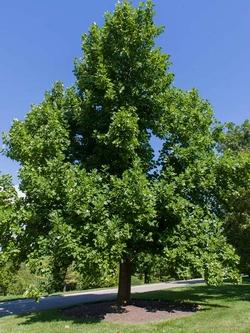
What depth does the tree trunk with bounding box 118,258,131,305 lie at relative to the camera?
16.2 metres

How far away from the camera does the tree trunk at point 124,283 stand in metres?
16.2

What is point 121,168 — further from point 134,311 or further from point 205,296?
point 205,296

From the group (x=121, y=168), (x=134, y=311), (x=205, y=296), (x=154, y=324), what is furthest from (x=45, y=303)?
(x=154, y=324)

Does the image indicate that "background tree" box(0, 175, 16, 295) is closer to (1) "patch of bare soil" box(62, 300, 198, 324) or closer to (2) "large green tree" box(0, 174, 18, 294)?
(2) "large green tree" box(0, 174, 18, 294)

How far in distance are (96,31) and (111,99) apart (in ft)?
9.09

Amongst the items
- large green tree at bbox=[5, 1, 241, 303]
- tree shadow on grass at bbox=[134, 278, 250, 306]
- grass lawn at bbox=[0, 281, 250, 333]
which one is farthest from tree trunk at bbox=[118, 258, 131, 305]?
tree shadow on grass at bbox=[134, 278, 250, 306]

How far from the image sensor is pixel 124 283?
16438 mm

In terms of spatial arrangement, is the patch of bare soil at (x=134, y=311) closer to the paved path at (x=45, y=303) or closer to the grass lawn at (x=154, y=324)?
the grass lawn at (x=154, y=324)

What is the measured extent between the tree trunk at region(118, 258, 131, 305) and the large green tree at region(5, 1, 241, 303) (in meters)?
0.04

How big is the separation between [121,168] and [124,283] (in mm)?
4303

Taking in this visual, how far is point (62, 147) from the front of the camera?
15.1m

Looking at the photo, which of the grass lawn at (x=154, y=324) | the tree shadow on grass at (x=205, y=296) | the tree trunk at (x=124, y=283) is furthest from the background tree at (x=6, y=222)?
the tree shadow on grass at (x=205, y=296)

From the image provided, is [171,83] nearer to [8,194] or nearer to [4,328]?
[8,194]

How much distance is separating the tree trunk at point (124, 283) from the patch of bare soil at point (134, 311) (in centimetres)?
27
